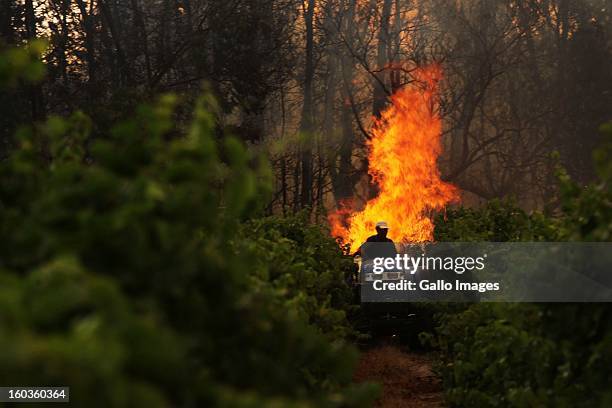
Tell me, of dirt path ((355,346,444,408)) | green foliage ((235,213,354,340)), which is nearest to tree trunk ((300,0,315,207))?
green foliage ((235,213,354,340))

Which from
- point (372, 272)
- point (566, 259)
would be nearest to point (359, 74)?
point (372, 272)

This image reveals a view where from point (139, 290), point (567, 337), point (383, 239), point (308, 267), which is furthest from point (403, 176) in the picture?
point (139, 290)

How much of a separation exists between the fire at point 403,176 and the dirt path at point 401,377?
1245 centimetres

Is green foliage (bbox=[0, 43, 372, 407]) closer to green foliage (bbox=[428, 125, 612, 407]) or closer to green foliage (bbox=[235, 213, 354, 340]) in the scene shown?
green foliage (bbox=[428, 125, 612, 407])

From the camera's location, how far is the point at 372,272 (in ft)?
51.3

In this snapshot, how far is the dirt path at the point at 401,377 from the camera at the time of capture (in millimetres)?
12211

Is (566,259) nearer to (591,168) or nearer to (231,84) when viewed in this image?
(231,84)

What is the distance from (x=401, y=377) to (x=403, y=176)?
68.5 ft

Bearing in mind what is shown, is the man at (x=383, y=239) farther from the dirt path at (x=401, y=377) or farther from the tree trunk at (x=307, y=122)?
the tree trunk at (x=307, y=122)

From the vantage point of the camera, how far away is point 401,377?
13.6 metres

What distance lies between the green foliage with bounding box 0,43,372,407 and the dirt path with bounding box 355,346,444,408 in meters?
8.22

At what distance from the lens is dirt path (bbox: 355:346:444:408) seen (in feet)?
40.1

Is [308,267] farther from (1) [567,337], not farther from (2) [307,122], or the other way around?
(2) [307,122]

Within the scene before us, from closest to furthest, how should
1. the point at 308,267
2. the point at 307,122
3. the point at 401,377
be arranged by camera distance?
the point at 308,267, the point at 401,377, the point at 307,122
